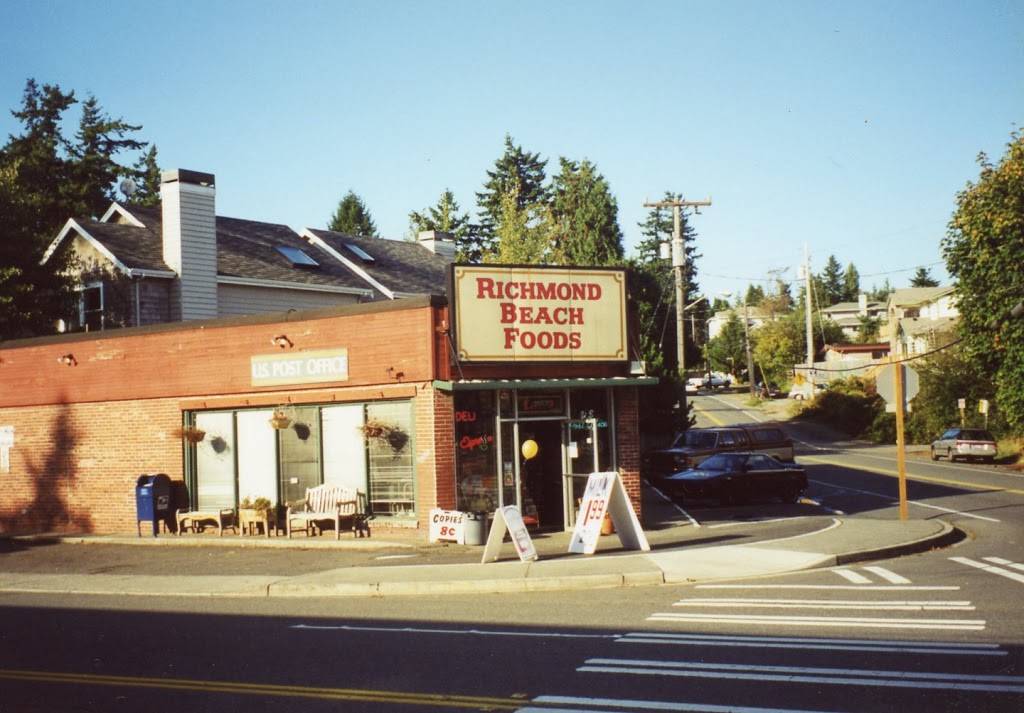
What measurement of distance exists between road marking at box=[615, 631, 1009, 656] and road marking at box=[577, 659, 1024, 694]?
883mm

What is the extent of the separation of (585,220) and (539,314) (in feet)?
141

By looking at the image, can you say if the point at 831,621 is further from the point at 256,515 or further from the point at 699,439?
the point at 699,439

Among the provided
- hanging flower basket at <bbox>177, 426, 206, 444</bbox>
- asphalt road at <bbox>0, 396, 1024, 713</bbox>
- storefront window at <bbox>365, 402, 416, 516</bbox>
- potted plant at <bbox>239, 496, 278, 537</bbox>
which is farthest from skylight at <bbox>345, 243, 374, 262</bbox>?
asphalt road at <bbox>0, 396, 1024, 713</bbox>

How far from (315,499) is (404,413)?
278 centimetres

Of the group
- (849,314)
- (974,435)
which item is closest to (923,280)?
(849,314)

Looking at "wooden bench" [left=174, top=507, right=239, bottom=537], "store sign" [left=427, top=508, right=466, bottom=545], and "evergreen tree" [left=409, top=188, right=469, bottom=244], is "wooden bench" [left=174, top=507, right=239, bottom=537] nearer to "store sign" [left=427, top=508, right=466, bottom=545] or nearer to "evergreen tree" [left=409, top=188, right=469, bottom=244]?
"store sign" [left=427, top=508, right=466, bottom=545]

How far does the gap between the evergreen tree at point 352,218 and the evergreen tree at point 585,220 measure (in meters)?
24.0

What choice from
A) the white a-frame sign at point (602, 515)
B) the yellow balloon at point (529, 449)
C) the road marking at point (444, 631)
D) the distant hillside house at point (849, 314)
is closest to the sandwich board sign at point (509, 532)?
the white a-frame sign at point (602, 515)

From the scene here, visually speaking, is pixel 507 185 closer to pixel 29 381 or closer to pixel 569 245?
pixel 569 245

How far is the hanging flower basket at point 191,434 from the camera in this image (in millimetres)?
21906

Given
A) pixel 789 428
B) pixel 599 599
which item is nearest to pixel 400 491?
pixel 599 599

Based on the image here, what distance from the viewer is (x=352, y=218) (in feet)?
313

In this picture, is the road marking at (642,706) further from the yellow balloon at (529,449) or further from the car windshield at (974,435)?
the car windshield at (974,435)

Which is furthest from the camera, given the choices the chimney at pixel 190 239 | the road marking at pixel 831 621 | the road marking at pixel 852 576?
the chimney at pixel 190 239
